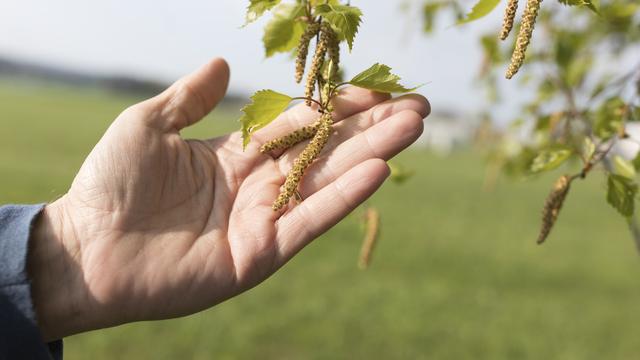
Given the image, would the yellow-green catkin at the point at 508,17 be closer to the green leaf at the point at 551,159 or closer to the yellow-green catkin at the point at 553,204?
the green leaf at the point at 551,159

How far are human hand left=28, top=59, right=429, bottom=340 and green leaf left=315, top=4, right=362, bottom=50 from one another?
2.05ft

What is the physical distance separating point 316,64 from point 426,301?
8788 millimetres

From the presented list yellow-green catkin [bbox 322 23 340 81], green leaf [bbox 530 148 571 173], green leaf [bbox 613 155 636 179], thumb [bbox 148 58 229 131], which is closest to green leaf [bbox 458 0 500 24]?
yellow-green catkin [bbox 322 23 340 81]

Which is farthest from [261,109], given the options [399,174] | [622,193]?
[622,193]

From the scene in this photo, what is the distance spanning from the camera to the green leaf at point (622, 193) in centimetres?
211

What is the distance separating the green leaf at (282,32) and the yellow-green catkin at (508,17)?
0.67m

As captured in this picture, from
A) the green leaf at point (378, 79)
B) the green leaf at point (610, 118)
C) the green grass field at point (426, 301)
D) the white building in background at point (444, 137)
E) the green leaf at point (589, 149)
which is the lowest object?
the white building in background at point (444, 137)

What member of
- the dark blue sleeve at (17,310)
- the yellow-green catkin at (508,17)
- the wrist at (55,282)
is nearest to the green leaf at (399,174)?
the yellow-green catkin at (508,17)

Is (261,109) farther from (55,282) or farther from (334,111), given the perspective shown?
(55,282)

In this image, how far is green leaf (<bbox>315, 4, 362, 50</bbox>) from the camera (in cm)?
166

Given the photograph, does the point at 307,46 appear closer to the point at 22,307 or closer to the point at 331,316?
the point at 22,307

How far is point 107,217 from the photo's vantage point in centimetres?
239

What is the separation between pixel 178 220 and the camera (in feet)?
8.23

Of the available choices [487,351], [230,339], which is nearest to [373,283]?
[487,351]
